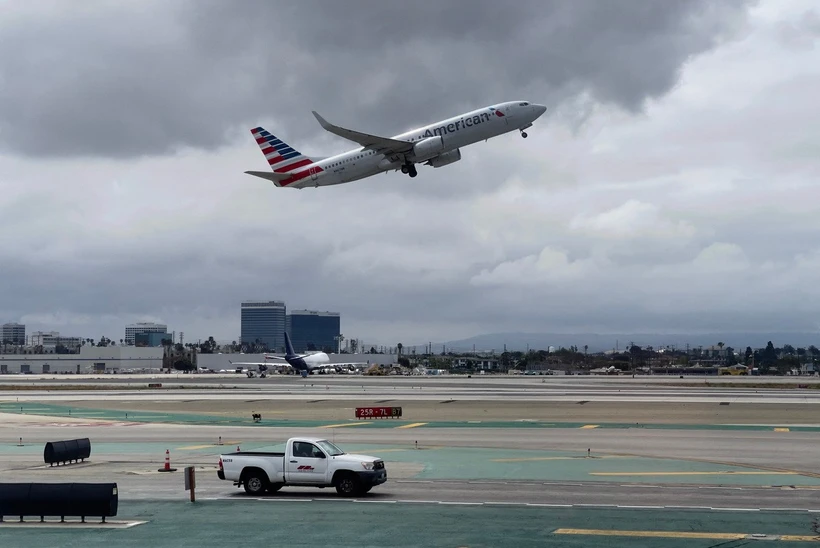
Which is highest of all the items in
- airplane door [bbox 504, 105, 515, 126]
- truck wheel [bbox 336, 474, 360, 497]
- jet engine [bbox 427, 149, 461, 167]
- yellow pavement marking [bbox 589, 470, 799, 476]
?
airplane door [bbox 504, 105, 515, 126]

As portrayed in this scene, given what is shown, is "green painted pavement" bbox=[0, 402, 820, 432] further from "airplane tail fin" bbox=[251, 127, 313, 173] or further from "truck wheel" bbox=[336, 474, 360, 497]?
"truck wheel" bbox=[336, 474, 360, 497]

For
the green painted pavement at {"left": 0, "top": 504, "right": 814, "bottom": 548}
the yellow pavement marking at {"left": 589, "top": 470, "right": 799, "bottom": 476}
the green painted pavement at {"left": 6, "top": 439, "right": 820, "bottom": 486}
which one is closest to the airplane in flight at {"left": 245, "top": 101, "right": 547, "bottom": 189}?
the green painted pavement at {"left": 6, "top": 439, "right": 820, "bottom": 486}

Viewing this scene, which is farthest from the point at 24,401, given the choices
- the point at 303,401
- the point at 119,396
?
the point at 303,401

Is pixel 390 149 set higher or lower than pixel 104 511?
higher

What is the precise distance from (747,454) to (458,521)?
71.4 feet

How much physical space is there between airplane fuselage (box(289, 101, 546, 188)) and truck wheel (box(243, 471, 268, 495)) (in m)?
39.5

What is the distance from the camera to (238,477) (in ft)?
104

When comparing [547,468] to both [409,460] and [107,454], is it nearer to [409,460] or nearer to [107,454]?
[409,460]

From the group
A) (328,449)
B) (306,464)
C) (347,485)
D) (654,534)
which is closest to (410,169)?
(328,449)

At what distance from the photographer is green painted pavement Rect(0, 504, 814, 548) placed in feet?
77.4

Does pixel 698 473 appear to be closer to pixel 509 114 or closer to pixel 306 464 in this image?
pixel 306 464

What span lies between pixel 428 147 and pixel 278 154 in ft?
58.8

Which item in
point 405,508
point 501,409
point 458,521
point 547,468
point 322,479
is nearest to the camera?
point 458,521

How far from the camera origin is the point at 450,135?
6750 centimetres
